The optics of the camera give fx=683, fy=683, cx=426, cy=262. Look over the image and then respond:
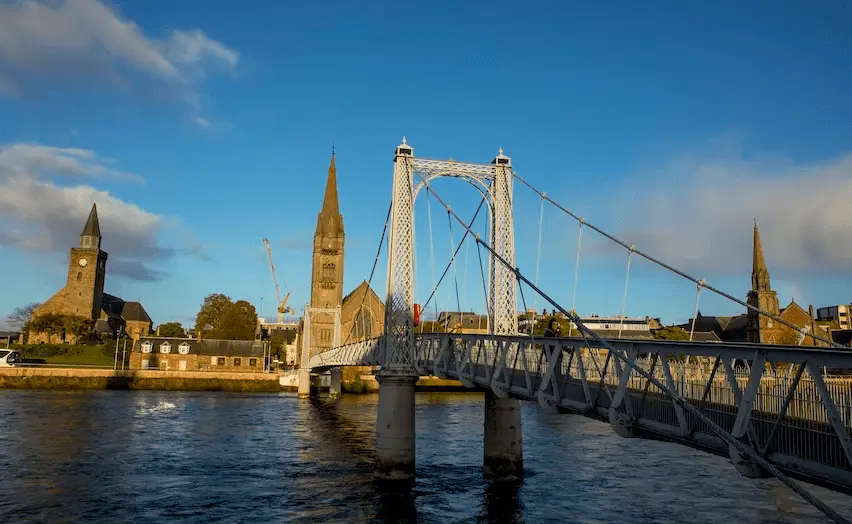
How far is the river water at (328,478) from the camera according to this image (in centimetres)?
2492

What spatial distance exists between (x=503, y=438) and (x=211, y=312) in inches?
4715

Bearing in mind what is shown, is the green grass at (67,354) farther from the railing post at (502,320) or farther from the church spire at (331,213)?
the railing post at (502,320)

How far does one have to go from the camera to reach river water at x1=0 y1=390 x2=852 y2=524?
24922 millimetres

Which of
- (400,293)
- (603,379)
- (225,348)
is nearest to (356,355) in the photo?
(400,293)

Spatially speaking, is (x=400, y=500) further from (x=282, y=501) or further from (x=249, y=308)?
(x=249, y=308)

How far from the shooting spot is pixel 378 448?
31.0 metres

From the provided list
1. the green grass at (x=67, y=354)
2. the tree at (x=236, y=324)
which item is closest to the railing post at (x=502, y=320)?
the green grass at (x=67, y=354)

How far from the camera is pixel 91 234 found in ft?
525

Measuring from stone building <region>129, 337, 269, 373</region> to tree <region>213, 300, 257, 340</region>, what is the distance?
12246 mm

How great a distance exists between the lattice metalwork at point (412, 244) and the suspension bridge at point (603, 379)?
57 millimetres

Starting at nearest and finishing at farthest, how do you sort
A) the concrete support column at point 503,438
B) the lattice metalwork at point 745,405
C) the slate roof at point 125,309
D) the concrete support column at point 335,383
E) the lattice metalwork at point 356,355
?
1. the lattice metalwork at point 745,405
2. the concrete support column at point 503,438
3. the lattice metalwork at point 356,355
4. the concrete support column at point 335,383
5. the slate roof at point 125,309

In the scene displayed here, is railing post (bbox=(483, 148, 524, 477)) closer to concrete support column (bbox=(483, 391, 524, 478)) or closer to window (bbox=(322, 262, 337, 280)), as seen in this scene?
concrete support column (bbox=(483, 391, 524, 478))

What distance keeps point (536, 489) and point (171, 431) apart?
29.0 meters

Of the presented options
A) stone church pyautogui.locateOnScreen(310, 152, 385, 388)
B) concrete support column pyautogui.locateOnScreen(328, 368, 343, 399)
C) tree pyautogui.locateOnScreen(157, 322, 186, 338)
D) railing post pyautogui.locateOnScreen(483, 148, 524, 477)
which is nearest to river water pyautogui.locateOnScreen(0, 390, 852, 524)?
railing post pyautogui.locateOnScreen(483, 148, 524, 477)
